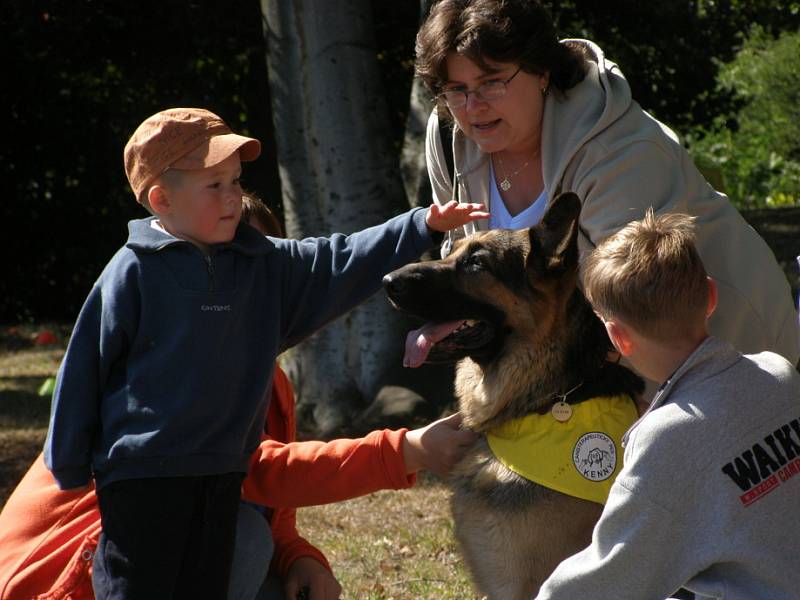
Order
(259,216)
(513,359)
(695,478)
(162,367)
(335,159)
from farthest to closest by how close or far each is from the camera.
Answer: (335,159) → (259,216) → (513,359) → (162,367) → (695,478)

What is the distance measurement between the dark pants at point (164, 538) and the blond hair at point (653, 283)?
4.51 ft

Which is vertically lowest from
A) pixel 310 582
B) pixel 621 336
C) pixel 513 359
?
pixel 310 582

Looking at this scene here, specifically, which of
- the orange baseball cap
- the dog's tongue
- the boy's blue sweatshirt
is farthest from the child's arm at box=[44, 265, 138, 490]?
the dog's tongue

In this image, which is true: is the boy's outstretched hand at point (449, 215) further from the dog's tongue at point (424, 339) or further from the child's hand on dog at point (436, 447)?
the child's hand on dog at point (436, 447)

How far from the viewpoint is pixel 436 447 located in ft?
11.7

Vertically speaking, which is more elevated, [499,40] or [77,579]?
[499,40]

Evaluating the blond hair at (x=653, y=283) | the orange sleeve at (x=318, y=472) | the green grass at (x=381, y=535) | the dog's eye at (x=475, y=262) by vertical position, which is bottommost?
the green grass at (x=381, y=535)

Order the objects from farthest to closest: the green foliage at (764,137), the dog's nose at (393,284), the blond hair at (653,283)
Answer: the green foliage at (764,137), the dog's nose at (393,284), the blond hair at (653,283)

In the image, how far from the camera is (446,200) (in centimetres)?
416

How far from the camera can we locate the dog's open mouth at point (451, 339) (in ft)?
11.5

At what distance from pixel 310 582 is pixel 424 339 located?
908 millimetres

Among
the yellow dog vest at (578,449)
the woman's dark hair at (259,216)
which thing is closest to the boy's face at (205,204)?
the woman's dark hair at (259,216)

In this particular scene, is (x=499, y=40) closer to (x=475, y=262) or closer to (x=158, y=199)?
(x=475, y=262)

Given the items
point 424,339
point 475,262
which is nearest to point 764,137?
point 475,262
